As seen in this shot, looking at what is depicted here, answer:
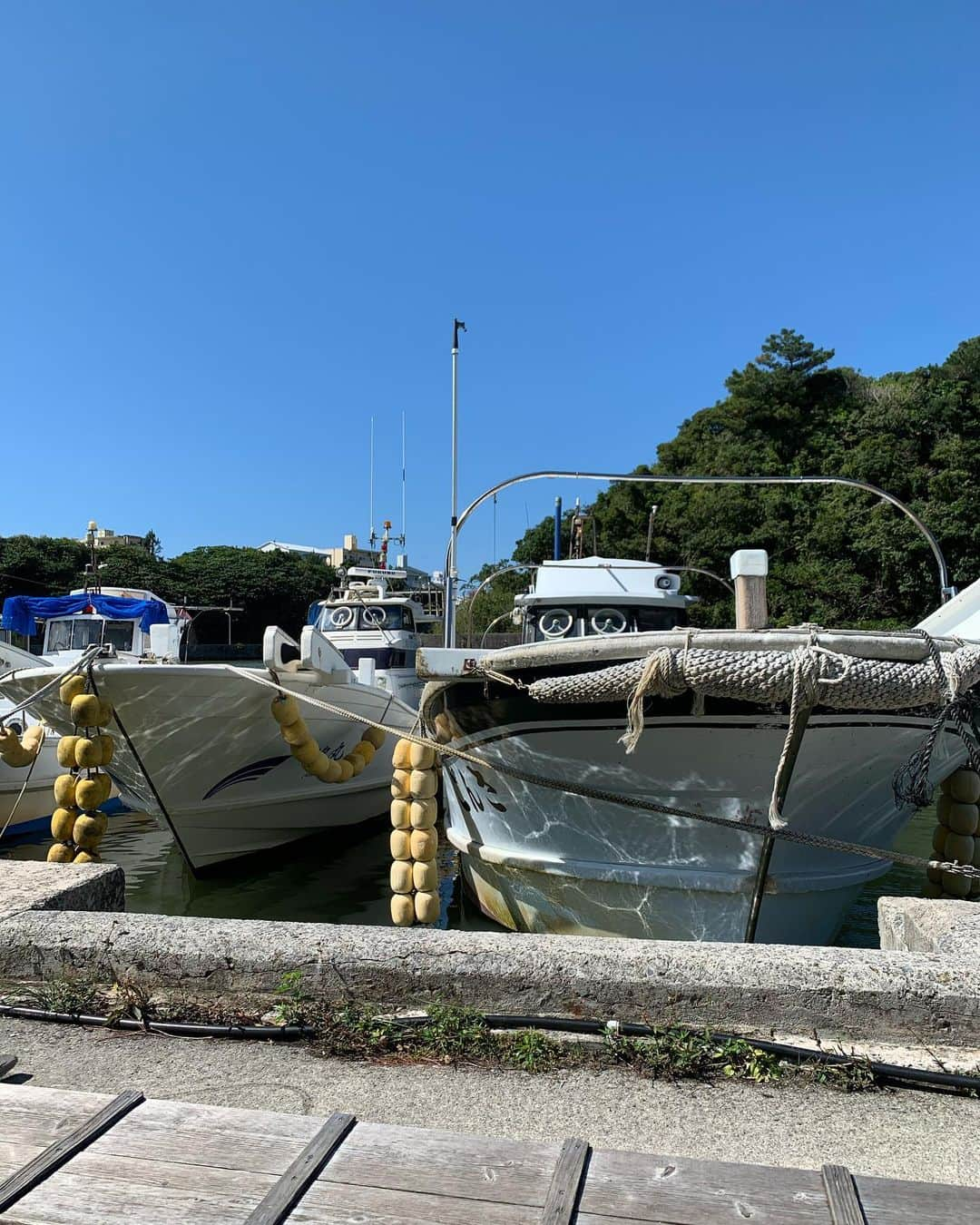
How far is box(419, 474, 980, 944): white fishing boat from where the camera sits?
4961 millimetres

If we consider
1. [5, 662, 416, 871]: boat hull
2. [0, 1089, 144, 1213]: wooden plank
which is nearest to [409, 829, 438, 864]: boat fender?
[5, 662, 416, 871]: boat hull

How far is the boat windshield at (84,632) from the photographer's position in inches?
579

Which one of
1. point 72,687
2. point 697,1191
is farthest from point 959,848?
point 72,687

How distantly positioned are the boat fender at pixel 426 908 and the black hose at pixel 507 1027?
3569 mm

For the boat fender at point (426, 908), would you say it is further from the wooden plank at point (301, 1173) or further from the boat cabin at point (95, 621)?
the boat cabin at point (95, 621)

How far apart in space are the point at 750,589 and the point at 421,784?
2727 millimetres

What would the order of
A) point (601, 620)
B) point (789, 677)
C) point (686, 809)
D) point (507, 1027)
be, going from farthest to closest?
point (601, 620)
point (686, 809)
point (789, 677)
point (507, 1027)

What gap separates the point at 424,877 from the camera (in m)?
6.80

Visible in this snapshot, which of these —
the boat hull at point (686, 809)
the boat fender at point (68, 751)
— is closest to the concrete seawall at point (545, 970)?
the boat hull at point (686, 809)

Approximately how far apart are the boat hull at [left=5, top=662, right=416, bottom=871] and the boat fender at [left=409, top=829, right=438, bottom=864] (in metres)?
2.17

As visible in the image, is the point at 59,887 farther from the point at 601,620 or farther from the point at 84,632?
the point at 84,632

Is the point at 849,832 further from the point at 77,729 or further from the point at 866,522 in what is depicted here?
the point at 866,522

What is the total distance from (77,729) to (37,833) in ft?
19.2

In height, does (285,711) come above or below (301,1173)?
above
